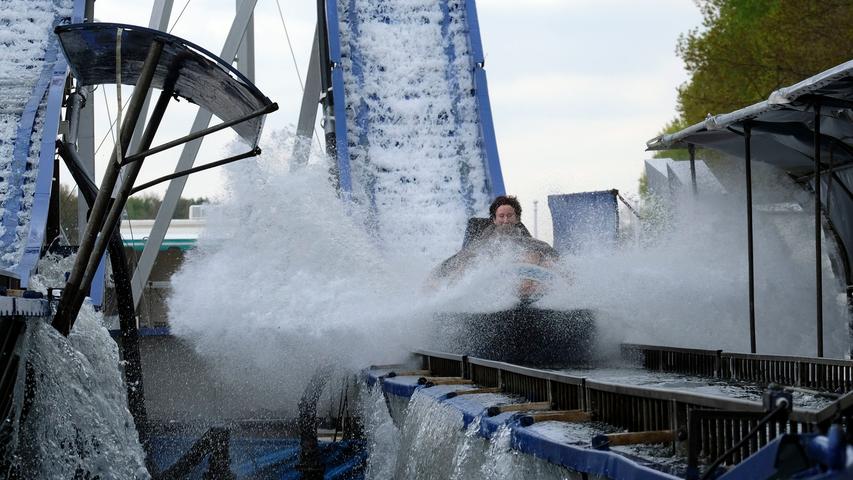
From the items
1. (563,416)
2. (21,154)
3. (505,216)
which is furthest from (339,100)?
(563,416)

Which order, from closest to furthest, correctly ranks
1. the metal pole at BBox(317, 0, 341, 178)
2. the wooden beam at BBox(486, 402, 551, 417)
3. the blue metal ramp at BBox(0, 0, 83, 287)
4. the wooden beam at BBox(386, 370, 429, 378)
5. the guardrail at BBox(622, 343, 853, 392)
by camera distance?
1. the wooden beam at BBox(486, 402, 551, 417)
2. the guardrail at BBox(622, 343, 853, 392)
3. the wooden beam at BBox(386, 370, 429, 378)
4. the blue metal ramp at BBox(0, 0, 83, 287)
5. the metal pole at BBox(317, 0, 341, 178)

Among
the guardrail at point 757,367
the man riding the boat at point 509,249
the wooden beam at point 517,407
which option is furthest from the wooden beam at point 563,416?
the man riding the boat at point 509,249

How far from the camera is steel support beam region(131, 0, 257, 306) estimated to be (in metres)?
17.0

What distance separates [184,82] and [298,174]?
656 centimetres

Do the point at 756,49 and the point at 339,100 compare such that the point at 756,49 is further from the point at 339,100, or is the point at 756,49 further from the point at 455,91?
the point at 339,100

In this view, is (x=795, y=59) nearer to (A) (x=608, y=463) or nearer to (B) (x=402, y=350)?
(B) (x=402, y=350)

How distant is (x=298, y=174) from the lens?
1415 cm

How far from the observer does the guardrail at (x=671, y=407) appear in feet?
12.8

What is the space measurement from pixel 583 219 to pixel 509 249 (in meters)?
4.22

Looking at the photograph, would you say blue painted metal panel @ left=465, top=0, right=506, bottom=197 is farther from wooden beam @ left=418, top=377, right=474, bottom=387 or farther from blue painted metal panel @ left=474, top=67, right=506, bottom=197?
wooden beam @ left=418, top=377, right=474, bottom=387

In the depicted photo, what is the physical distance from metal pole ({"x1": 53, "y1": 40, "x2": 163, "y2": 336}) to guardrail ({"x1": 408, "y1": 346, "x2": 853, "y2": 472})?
7.89 ft

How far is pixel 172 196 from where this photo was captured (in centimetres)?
1764

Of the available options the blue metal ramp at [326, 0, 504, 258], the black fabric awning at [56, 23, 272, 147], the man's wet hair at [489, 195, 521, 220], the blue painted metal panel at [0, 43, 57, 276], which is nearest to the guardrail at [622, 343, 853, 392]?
the man's wet hair at [489, 195, 521, 220]

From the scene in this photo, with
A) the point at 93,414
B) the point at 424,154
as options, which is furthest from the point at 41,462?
the point at 424,154
